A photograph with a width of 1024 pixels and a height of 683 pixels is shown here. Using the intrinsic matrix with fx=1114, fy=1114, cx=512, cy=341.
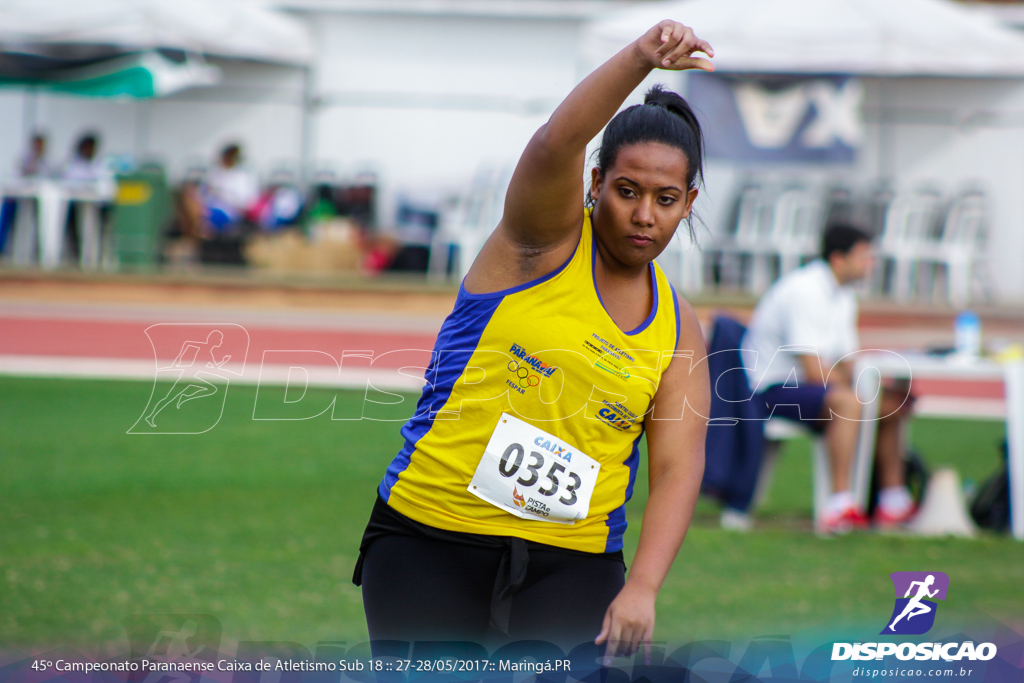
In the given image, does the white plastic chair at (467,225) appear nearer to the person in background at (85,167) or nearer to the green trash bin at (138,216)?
the green trash bin at (138,216)

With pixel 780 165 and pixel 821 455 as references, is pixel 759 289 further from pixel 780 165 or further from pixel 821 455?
pixel 821 455

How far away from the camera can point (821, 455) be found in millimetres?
6078

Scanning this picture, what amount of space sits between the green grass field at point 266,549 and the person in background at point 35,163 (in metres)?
7.14

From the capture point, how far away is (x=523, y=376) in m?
2.25

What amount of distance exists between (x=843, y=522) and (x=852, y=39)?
27.0ft

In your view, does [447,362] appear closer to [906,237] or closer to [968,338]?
[968,338]

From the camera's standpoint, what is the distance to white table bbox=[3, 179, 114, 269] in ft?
45.1

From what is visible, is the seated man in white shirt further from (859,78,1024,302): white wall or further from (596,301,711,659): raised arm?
(859,78,1024,302): white wall

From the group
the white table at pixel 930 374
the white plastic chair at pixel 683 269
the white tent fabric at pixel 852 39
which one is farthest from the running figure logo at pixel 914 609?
the white plastic chair at pixel 683 269

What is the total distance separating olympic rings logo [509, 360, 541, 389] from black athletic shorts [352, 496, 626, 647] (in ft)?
1.10

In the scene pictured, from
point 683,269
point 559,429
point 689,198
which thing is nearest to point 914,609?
point 559,429

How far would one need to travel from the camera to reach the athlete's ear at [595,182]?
231 centimetres

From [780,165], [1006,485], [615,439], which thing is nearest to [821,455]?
[1006,485]

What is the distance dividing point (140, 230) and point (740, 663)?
40.7 ft
